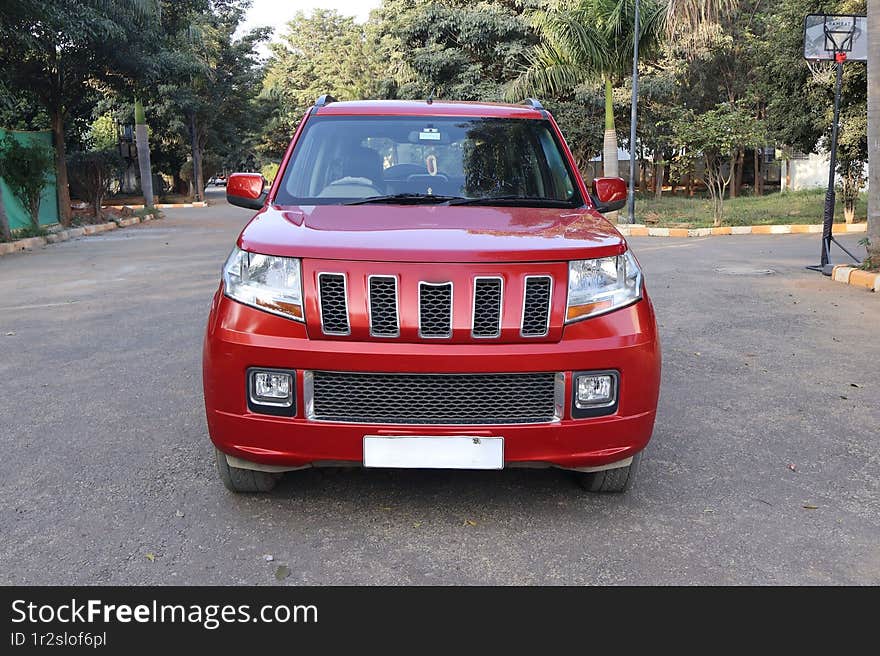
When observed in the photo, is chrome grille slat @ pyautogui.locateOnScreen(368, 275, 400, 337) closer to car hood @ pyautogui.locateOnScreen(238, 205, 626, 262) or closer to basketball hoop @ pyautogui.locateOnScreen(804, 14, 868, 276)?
car hood @ pyautogui.locateOnScreen(238, 205, 626, 262)

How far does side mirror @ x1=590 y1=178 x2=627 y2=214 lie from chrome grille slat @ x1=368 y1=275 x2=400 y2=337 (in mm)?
1855

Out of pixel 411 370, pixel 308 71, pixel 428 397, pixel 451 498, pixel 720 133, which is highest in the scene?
pixel 308 71

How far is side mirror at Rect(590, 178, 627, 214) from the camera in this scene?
4605mm

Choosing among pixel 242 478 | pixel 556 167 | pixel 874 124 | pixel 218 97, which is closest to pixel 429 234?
pixel 242 478

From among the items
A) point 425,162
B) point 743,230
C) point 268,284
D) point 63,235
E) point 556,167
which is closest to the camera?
point 268,284

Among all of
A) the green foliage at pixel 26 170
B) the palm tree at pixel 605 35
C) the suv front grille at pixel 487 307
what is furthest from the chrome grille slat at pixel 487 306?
the palm tree at pixel 605 35

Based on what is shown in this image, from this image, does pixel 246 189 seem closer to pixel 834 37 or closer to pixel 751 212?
pixel 834 37

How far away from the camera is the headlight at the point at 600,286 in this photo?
3.21 m

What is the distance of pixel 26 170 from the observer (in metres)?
17.5

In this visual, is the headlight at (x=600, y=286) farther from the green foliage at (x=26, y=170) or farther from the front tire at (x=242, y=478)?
the green foliage at (x=26, y=170)

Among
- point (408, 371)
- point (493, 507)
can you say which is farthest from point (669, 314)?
point (408, 371)

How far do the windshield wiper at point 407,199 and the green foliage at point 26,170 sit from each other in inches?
611

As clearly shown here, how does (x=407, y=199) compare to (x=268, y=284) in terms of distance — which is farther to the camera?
(x=407, y=199)

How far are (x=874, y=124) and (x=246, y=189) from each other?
8501mm
